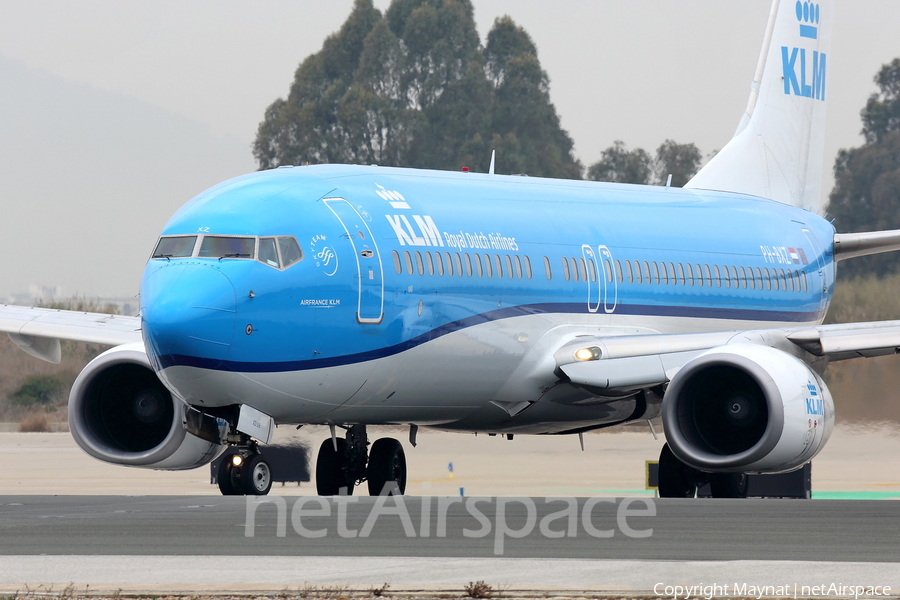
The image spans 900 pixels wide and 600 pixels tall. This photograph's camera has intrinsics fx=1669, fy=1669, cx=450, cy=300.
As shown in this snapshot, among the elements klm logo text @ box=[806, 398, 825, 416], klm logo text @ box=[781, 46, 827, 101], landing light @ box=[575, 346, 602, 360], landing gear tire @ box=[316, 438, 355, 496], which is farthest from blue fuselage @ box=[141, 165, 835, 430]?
klm logo text @ box=[781, 46, 827, 101]

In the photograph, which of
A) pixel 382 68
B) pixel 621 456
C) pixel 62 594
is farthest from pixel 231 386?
pixel 382 68

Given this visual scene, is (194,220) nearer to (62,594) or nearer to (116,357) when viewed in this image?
(116,357)

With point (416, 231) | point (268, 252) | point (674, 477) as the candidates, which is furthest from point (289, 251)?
point (674, 477)

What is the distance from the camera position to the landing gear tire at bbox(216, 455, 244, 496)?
51.6ft

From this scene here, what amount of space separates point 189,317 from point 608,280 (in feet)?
23.2

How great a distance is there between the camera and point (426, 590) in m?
8.44

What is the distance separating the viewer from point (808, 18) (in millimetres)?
28047

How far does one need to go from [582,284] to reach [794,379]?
357 centimetres

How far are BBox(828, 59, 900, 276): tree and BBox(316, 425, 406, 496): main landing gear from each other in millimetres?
22889

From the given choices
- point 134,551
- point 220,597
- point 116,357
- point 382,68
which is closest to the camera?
point 220,597

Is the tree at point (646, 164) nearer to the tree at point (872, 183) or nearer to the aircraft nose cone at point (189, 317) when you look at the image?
the tree at point (872, 183)
